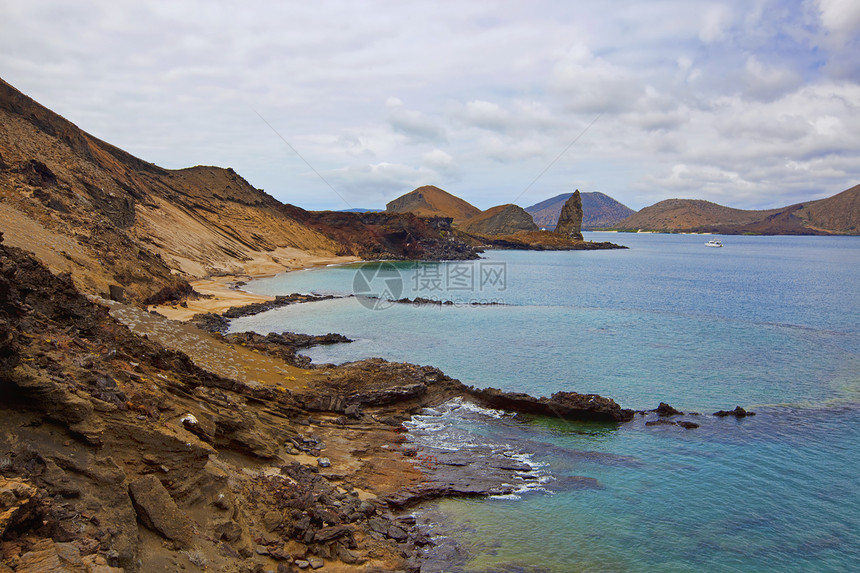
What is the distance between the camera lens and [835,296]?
2456 inches

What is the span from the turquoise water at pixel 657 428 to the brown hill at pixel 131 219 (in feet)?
37.8

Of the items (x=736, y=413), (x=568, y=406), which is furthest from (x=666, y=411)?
(x=568, y=406)

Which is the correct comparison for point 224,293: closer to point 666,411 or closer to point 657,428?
point 666,411

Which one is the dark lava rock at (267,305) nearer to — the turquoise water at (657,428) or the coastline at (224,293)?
the coastline at (224,293)

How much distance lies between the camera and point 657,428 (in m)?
21.9

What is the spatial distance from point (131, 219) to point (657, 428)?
60.1 m

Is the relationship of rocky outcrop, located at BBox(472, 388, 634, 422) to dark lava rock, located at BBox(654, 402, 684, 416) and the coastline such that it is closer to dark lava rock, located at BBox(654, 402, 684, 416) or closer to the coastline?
dark lava rock, located at BBox(654, 402, 684, 416)

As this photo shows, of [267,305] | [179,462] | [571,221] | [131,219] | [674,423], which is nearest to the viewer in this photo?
[179,462]

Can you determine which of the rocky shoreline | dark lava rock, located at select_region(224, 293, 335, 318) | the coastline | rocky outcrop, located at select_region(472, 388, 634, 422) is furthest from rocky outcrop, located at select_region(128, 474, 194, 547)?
dark lava rock, located at select_region(224, 293, 335, 318)

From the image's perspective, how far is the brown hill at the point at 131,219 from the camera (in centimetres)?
3375

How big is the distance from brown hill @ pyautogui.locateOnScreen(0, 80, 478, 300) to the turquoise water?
11.5m

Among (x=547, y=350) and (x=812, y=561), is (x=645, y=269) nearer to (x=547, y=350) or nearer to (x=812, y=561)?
(x=547, y=350)

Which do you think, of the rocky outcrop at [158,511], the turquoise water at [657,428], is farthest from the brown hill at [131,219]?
the rocky outcrop at [158,511]

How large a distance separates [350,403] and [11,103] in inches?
2023
